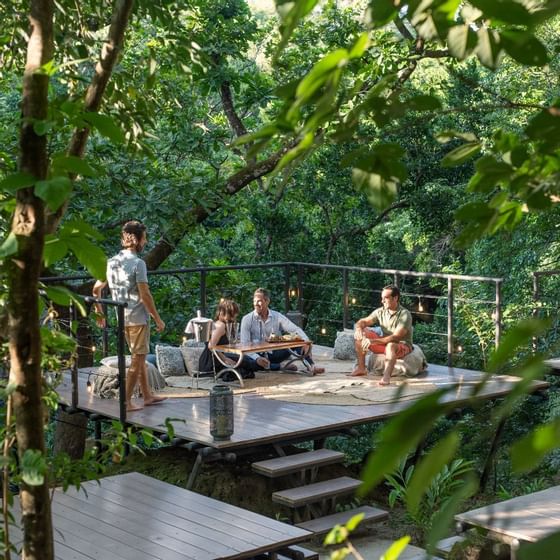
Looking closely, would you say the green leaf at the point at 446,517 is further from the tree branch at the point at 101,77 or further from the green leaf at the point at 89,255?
the tree branch at the point at 101,77

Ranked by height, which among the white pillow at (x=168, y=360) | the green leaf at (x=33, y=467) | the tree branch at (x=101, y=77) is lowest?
the white pillow at (x=168, y=360)

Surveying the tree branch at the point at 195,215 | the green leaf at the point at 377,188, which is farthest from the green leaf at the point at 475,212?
the tree branch at the point at 195,215

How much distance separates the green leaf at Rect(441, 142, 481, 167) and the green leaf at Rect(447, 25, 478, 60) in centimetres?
11

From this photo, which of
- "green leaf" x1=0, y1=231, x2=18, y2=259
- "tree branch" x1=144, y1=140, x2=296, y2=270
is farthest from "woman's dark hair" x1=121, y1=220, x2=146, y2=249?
"green leaf" x1=0, y1=231, x2=18, y2=259

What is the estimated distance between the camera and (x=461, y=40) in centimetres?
93

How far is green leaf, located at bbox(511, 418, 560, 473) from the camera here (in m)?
0.45

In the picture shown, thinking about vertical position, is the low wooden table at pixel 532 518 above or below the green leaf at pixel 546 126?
below

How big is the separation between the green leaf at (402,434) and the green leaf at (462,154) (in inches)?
22.6

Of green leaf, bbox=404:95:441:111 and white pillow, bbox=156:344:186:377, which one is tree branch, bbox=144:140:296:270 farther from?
green leaf, bbox=404:95:441:111

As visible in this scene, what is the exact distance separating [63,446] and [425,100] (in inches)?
435

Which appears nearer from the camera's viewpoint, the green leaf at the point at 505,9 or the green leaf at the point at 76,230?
the green leaf at the point at 505,9

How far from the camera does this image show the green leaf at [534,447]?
45 centimetres

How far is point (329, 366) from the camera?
1020cm

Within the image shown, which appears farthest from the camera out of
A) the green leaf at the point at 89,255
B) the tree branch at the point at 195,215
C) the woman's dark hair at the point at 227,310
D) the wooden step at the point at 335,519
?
the tree branch at the point at 195,215
